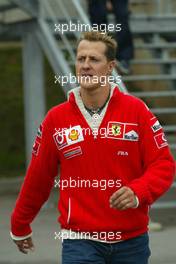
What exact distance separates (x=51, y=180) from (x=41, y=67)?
562 centimetres

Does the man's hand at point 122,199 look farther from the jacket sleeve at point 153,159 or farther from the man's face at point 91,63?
the man's face at point 91,63

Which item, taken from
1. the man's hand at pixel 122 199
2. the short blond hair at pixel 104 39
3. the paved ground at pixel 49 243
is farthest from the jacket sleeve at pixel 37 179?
the paved ground at pixel 49 243

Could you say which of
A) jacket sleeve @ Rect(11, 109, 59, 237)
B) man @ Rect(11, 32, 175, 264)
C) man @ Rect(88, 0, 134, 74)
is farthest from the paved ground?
man @ Rect(11, 32, 175, 264)

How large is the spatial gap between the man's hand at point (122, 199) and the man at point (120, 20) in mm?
5296

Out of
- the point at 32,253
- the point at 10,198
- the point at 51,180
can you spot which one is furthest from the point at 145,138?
the point at 10,198

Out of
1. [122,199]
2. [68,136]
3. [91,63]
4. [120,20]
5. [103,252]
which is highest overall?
[120,20]

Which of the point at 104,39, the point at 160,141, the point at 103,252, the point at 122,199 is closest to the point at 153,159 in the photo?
the point at 160,141

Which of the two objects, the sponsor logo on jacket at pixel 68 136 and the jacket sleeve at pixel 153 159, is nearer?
the jacket sleeve at pixel 153 159

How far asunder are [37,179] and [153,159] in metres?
0.58

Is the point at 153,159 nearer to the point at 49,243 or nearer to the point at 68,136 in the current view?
the point at 68,136

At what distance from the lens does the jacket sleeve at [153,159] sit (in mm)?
3676

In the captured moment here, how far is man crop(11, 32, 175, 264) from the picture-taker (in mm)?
3742

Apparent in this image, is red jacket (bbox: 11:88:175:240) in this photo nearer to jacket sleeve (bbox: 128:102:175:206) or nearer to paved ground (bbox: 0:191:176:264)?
jacket sleeve (bbox: 128:102:175:206)

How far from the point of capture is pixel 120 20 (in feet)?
28.8
